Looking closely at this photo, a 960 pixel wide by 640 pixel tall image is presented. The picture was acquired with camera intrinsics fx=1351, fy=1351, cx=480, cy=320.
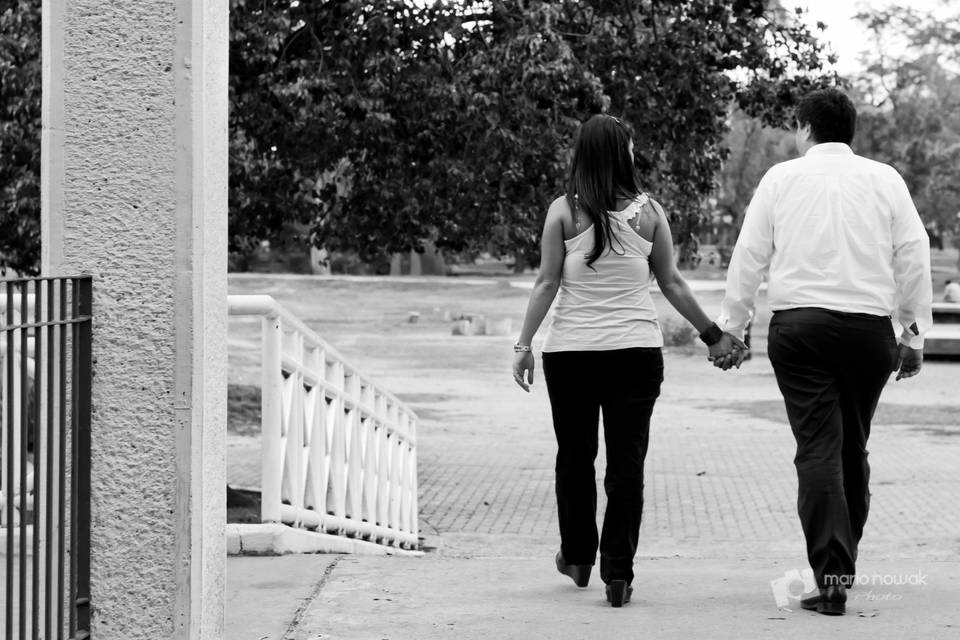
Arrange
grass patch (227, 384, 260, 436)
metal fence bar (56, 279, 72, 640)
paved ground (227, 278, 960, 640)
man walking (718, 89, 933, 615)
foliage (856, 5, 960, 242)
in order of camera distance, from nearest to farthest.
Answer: metal fence bar (56, 279, 72, 640), paved ground (227, 278, 960, 640), man walking (718, 89, 933, 615), grass patch (227, 384, 260, 436), foliage (856, 5, 960, 242)

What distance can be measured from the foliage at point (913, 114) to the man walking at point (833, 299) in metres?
45.5

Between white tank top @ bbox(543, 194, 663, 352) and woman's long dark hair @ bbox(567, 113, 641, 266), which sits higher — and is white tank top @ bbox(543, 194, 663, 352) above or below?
below

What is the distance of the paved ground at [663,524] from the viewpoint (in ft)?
14.8

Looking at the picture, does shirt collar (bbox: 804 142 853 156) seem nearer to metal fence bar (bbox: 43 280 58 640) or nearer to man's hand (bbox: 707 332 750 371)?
man's hand (bbox: 707 332 750 371)

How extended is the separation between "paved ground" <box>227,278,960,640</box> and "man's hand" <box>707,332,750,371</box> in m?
0.60

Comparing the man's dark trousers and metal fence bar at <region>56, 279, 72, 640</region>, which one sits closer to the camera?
metal fence bar at <region>56, 279, 72, 640</region>

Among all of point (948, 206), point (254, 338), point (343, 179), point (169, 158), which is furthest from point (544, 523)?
point (948, 206)

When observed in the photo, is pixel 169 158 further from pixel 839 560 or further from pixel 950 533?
pixel 950 533

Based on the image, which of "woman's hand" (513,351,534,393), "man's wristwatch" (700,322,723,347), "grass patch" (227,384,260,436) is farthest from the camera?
"grass patch" (227,384,260,436)

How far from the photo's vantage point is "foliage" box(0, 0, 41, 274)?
10.2 metres

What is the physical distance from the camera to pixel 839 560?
455 cm
